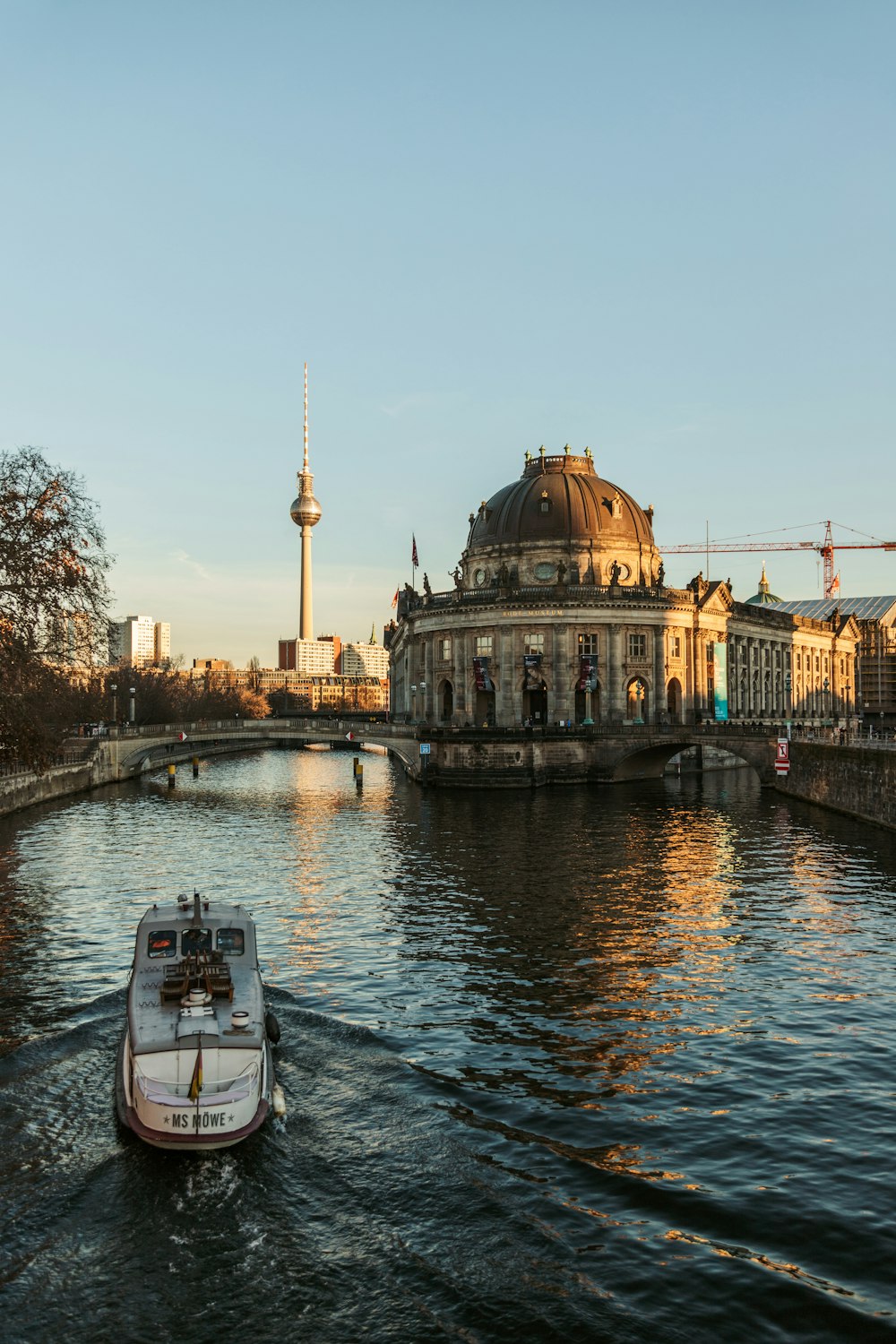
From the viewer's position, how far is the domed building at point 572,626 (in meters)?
117

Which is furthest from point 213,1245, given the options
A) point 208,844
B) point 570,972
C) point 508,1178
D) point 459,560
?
point 459,560

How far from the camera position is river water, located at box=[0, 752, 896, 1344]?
655 inches

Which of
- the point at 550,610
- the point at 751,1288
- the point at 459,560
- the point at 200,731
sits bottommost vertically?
the point at 751,1288

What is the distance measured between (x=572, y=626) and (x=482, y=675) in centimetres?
1092

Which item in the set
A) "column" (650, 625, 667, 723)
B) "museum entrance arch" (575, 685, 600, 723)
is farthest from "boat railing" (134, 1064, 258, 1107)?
"column" (650, 625, 667, 723)

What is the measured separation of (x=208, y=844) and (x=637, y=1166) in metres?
46.4

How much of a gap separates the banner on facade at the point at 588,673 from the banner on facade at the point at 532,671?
14.3ft

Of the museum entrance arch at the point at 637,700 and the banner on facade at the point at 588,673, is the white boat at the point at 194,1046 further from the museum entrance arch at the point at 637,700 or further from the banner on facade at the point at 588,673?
the museum entrance arch at the point at 637,700

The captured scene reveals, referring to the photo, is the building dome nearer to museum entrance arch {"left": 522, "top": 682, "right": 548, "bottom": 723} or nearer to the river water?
museum entrance arch {"left": 522, "top": 682, "right": 548, "bottom": 723}

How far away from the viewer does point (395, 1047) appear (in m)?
27.5

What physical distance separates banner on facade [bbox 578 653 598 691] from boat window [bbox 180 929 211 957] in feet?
300

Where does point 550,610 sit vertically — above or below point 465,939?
above

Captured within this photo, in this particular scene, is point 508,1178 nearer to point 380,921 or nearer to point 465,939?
point 465,939

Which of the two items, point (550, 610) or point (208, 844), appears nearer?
point (208, 844)
